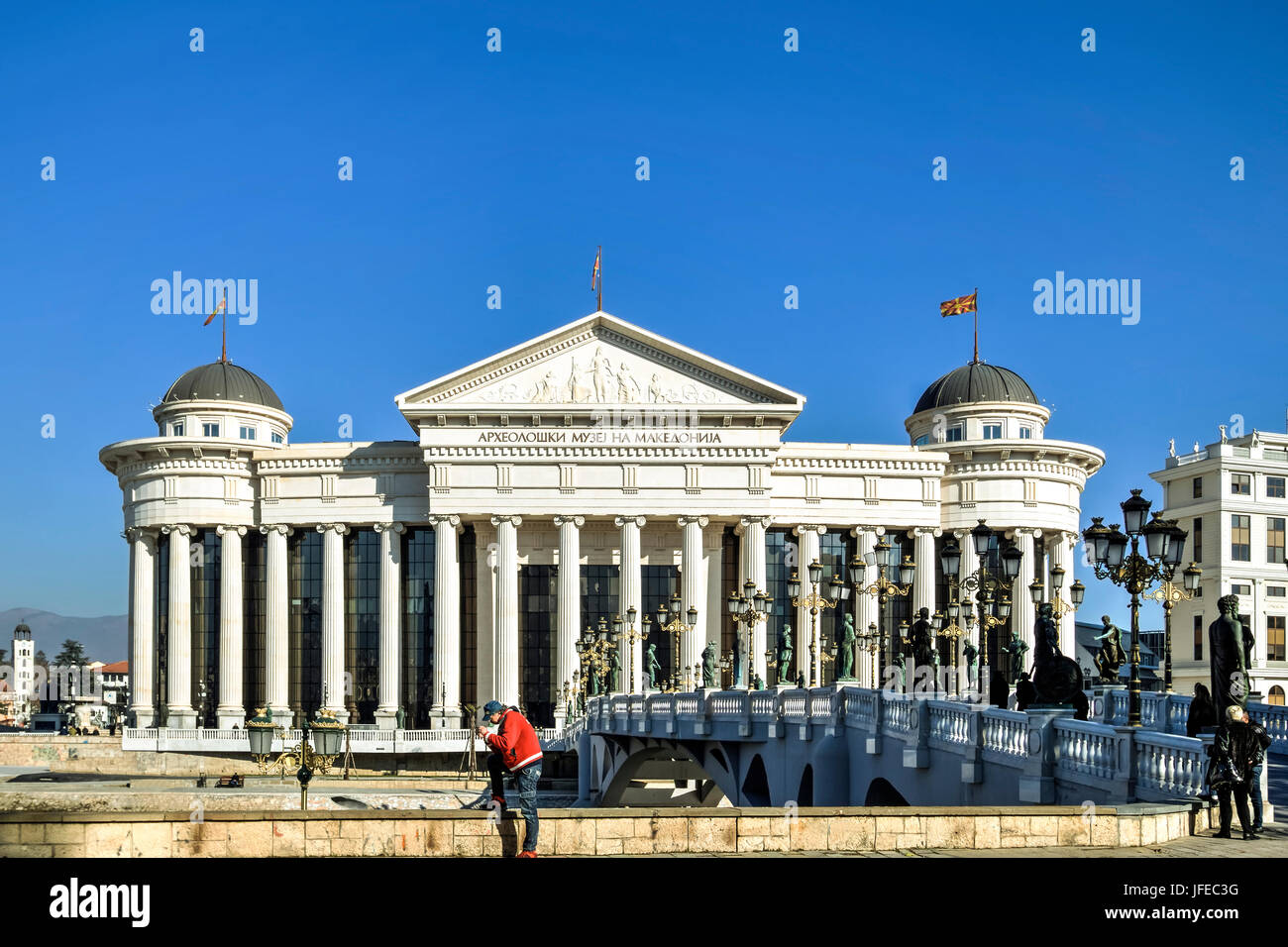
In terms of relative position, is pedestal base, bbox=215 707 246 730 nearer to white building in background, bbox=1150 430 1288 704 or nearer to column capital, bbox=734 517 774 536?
column capital, bbox=734 517 774 536

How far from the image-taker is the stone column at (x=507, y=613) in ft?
275

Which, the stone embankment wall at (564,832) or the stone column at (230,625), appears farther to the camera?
the stone column at (230,625)

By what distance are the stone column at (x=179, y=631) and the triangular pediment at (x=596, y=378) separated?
16.6 meters

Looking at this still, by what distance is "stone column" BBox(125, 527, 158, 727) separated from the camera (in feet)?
293

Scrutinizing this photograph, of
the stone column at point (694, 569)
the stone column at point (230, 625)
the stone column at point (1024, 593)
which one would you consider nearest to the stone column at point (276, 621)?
the stone column at point (230, 625)

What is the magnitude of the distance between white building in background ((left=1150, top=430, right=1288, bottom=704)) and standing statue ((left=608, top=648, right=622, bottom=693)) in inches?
1185

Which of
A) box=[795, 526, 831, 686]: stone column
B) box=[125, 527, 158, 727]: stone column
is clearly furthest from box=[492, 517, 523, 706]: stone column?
box=[125, 527, 158, 727]: stone column

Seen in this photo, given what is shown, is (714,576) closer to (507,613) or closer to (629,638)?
(507,613)

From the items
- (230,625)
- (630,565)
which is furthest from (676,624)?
(230,625)

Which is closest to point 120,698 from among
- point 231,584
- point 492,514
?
point 231,584

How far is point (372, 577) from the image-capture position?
8975cm

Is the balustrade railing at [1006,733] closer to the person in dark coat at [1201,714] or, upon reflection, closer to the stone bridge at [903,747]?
the stone bridge at [903,747]
